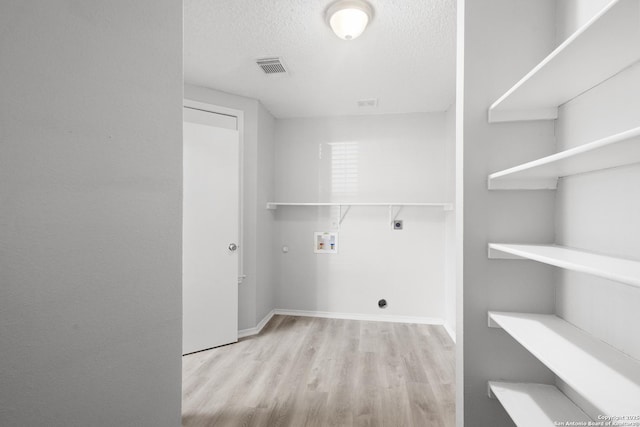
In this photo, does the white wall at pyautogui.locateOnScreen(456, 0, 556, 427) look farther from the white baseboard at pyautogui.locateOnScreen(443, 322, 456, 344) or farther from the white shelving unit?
A: the white baseboard at pyautogui.locateOnScreen(443, 322, 456, 344)

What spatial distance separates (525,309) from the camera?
1.23 m

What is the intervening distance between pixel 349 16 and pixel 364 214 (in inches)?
85.2

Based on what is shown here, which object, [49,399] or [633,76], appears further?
[633,76]

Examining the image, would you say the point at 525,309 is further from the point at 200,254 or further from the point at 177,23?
the point at 200,254

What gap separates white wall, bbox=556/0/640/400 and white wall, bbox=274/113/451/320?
2126 millimetres

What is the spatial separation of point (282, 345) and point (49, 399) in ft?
7.42

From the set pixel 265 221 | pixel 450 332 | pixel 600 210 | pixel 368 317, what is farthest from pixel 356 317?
pixel 600 210

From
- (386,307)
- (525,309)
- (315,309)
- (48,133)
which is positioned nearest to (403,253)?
(386,307)

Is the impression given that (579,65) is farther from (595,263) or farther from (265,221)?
(265,221)

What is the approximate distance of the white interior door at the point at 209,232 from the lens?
2545 millimetres

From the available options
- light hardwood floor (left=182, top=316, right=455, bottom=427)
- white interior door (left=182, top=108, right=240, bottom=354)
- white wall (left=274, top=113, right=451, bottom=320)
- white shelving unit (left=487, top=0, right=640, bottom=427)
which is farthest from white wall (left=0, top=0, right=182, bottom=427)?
white wall (left=274, top=113, right=451, bottom=320)

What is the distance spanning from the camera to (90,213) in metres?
0.72

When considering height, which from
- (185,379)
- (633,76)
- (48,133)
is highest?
(633,76)

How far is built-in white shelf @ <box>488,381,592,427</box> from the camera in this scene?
101 cm
